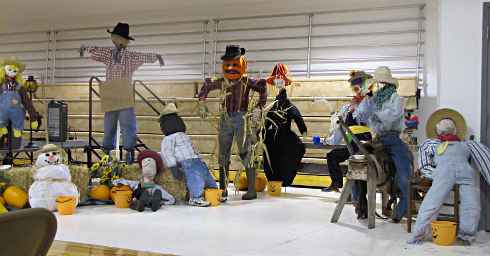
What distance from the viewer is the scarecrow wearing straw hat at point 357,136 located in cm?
527

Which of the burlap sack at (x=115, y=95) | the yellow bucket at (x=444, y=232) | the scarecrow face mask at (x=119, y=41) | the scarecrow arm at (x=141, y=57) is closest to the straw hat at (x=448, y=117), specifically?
the yellow bucket at (x=444, y=232)

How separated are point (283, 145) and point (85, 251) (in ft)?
12.5

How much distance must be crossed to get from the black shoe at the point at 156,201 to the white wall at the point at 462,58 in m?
2.91

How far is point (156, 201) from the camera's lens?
18.1 feet

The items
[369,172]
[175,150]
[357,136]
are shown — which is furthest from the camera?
[175,150]

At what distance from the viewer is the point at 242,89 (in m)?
6.60

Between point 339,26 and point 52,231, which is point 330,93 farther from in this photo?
point 52,231

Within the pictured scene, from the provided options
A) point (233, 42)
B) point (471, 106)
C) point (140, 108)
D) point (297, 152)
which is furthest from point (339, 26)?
point (471, 106)

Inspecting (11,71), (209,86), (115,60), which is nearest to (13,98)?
(11,71)

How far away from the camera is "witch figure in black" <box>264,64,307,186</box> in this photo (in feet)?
23.1

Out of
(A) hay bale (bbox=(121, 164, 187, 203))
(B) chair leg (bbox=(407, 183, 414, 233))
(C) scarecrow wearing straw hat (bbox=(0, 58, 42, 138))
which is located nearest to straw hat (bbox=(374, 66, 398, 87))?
(B) chair leg (bbox=(407, 183, 414, 233))

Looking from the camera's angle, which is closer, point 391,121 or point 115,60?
point 391,121

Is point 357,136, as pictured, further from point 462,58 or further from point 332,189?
point 332,189

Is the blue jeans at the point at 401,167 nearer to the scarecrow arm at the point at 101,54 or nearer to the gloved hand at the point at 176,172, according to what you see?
the gloved hand at the point at 176,172
